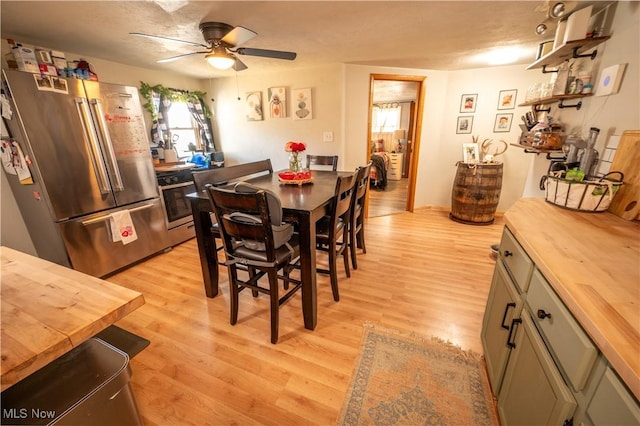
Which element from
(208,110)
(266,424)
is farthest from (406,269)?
(208,110)

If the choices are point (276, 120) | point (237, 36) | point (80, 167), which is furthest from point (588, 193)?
point (80, 167)

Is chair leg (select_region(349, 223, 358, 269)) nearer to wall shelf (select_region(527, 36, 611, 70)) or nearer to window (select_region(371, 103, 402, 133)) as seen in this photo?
wall shelf (select_region(527, 36, 611, 70))

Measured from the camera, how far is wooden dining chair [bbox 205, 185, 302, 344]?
1349 mm

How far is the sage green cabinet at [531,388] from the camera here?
72cm

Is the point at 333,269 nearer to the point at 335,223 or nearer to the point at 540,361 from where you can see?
the point at 335,223

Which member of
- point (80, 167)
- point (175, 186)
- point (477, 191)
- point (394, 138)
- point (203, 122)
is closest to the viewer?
point (80, 167)

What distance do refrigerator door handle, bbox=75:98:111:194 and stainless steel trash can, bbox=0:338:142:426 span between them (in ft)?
6.20

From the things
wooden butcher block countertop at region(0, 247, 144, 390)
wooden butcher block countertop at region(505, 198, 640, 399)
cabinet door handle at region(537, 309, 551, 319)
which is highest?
wooden butcher block countertop at region(505, 198, 640, 399)

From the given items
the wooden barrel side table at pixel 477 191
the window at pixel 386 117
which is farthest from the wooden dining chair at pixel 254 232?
the window at pixel 386 117

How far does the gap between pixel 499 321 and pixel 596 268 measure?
0.58 metres

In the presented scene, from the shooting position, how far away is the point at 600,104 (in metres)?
1.56

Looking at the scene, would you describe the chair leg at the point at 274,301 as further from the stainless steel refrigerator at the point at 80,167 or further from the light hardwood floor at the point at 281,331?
the stainless steel refrigerator at the point at 80,167

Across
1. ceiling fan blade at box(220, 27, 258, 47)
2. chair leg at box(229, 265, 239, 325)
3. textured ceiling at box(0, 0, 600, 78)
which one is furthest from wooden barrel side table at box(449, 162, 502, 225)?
chair leg at box(229, 265, 239, 325)

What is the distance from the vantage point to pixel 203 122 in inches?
161
